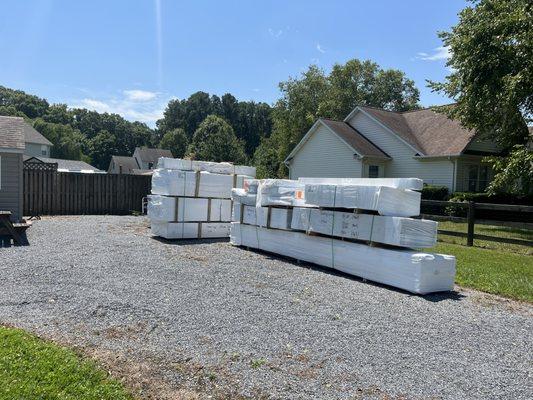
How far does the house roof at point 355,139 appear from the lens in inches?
996

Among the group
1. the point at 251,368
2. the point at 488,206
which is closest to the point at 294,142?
the point at 488,206

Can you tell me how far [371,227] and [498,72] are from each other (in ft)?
40.9

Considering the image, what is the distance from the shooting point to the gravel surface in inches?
155

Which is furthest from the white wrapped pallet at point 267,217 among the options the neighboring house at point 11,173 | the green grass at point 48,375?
the neighboring house at point 11,173

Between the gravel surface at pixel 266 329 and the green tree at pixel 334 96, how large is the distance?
32559 mm

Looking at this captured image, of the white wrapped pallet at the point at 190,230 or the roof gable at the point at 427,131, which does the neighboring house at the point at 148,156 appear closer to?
the roof gable at the point at 427,131

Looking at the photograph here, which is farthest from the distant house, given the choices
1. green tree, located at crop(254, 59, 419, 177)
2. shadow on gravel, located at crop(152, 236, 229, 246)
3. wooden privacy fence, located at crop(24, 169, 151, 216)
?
shadow on gravel, located at crop(152, 236, 229, 246)

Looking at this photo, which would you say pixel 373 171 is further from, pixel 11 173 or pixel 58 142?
pixel 58 142

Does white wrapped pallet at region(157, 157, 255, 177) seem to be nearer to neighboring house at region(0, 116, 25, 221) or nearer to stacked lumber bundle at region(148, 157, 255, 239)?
stacked lumber bundle at region(148, 157, 255, 239)

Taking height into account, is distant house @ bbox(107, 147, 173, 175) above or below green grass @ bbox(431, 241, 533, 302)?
above

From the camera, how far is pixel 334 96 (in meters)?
40.6

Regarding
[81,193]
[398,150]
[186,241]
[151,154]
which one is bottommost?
[186,241]

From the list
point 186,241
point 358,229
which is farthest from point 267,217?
point 186,241

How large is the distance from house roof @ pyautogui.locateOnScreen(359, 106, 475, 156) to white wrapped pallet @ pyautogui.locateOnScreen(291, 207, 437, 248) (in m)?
15.7
